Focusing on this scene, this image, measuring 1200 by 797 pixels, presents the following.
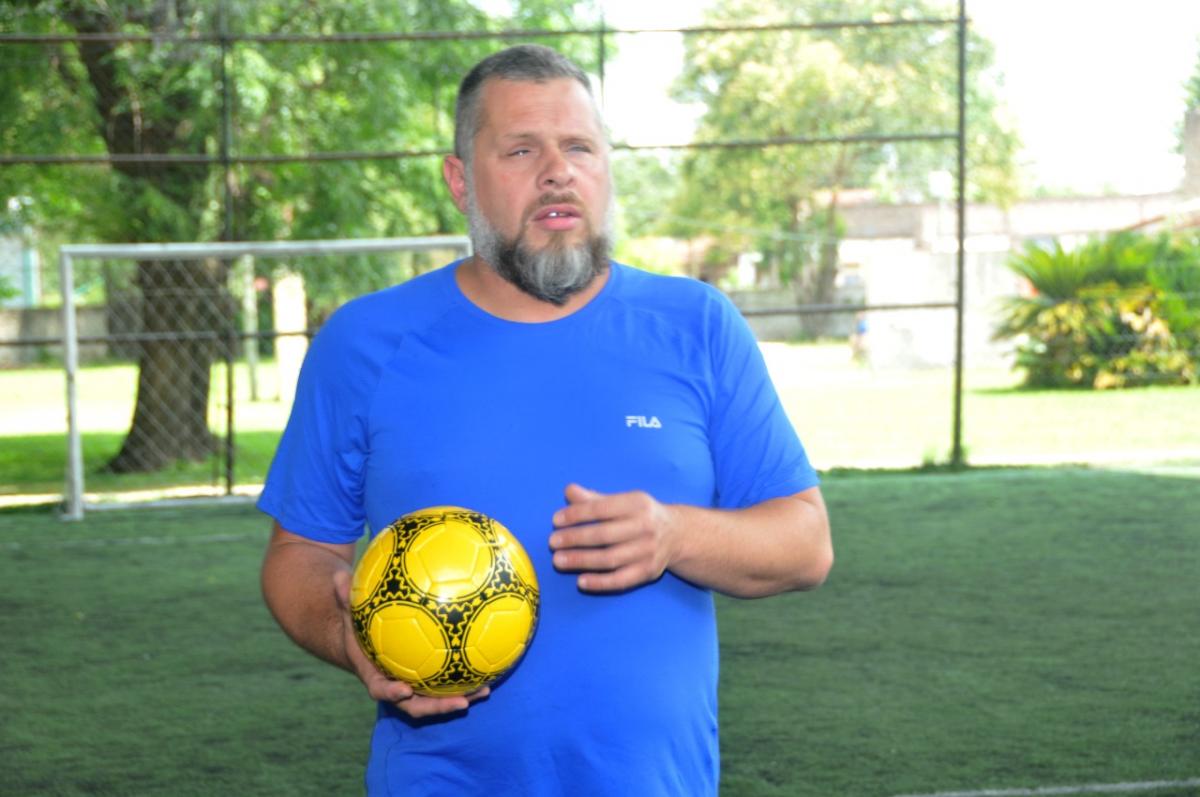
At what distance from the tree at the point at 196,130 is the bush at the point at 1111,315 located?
9.39 m

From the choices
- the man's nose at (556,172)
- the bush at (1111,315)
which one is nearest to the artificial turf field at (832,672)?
the man's nose at (556,172)

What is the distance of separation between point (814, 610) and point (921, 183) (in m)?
46.4

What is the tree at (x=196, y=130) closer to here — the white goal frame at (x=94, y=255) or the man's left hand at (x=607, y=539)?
the white goal frame at (x=94, y=255)

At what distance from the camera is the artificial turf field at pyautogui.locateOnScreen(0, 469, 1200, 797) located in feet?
17.3

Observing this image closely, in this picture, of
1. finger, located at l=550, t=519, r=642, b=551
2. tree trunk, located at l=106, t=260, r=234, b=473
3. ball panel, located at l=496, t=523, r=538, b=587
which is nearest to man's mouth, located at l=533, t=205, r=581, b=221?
ball panel, located at l=496, t=523, r=538, b=587

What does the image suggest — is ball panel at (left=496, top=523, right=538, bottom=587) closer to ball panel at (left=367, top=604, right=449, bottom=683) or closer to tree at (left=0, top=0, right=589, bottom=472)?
ball panel at (left=367, top=604, right=449, bottom=683)

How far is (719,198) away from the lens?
145 feet

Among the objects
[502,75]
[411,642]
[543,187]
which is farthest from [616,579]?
[502,75]

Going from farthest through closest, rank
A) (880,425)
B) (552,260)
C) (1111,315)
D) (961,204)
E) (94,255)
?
(1111,315) < (880,425) < (961,204) < (94,255) < (552,260)

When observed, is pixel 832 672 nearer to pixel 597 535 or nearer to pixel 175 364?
pixel 597 535

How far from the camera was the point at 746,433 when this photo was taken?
271 centimetres

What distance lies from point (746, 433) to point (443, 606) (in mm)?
636

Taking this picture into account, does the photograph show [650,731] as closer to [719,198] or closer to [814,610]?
[814,610]

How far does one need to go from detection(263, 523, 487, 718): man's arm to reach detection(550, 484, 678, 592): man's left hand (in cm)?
31
